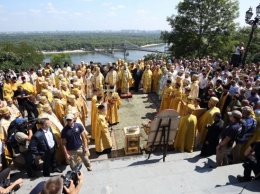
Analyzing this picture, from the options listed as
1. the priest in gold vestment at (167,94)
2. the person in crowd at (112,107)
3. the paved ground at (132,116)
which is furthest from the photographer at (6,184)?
the priest in gold vestment at (167,94)

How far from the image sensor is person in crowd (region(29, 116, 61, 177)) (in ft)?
16.7

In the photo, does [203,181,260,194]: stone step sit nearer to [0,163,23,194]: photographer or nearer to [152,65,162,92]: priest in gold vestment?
[0,163,23,194]: photographer

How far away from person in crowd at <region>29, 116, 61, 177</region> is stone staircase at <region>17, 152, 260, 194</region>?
17.8 inches

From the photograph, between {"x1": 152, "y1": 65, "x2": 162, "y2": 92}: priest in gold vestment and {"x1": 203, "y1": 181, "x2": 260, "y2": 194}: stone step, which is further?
{"x1": 152, "y1": 65, "x2": 162, "y2": 92}: priest in gold vestment

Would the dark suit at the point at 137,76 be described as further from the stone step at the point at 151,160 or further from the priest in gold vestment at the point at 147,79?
the stone step at the point at 151,160

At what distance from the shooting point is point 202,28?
27766mm

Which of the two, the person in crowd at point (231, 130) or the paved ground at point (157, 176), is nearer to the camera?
the paved ground at point (157, 176)

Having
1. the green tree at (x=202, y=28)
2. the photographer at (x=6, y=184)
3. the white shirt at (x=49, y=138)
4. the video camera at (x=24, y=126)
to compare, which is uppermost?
the green tree at (x=202, y=28)

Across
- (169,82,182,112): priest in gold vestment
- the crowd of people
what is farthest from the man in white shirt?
(169,82,182,112): priest in gold vestment

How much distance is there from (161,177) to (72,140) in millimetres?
2111

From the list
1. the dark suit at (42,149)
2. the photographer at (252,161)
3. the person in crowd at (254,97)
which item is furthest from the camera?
the person in crowd at (254,97)

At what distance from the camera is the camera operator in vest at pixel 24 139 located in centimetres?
522

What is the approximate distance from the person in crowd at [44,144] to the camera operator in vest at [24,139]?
0.81 ft

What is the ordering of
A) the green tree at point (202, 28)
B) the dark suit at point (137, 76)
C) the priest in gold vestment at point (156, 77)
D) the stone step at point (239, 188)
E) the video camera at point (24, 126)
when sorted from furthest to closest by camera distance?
the green tree at point (202, 28) → the dark suit at point (137, 76) → the priest in gold vestment at point (156, 77) → the video camera at point (24, 126) → the stone step at point (239, 188)
